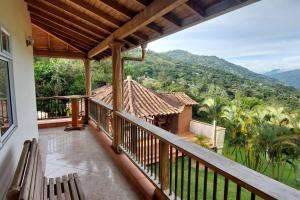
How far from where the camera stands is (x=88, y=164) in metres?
4.27

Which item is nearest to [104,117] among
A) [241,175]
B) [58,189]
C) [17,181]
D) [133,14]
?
[133,14]

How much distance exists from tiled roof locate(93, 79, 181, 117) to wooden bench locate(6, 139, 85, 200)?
6.10 metres

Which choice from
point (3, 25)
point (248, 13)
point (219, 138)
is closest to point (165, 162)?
point (3, 25)

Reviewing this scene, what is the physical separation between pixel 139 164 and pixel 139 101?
6.30 meters

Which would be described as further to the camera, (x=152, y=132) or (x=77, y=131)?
(x=77, y=131)

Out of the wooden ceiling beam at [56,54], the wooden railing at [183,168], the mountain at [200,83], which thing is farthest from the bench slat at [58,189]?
the mountain at [200,83]

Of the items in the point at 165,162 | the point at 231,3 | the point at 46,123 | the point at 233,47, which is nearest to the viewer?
the point at 231,3

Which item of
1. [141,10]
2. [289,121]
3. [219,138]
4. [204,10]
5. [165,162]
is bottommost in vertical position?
[219,138]

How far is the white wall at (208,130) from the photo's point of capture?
16016 mm

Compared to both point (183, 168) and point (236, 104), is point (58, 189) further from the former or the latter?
point (236, 104)

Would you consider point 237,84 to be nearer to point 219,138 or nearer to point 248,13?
point 248,13

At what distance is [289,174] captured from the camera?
40.6 feet

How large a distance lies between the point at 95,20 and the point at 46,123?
4.68 m

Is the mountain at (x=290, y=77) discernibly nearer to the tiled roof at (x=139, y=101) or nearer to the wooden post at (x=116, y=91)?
the tiled roof at (x=139, y=101)
